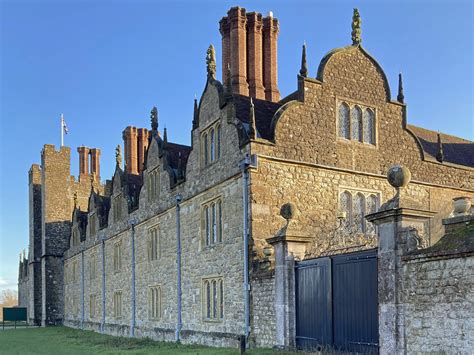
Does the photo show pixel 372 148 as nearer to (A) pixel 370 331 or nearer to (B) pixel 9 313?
(A) pixel 370 331

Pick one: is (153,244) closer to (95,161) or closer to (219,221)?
(219,221)

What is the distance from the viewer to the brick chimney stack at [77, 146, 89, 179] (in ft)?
162

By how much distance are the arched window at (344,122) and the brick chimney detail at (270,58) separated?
24.9 feet

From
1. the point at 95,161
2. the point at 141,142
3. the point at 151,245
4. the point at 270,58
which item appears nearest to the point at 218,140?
the point at 151,245

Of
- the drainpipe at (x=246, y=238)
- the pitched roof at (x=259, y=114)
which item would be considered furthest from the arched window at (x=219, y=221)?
the pitched roof at (x=259, y=114)

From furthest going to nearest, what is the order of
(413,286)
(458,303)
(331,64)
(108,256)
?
(108,256)
(331,64)
(413,286)
(458,303)

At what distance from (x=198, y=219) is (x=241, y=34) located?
9.70m

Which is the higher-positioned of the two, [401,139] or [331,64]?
[331,64]

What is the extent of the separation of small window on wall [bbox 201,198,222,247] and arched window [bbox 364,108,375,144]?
5149mm

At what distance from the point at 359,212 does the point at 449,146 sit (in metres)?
9.62

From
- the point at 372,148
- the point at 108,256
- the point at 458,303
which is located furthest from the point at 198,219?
the point at 108,256

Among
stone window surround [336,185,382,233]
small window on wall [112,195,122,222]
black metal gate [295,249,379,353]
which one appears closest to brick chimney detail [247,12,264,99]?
stone window surround [336,185,382,233]

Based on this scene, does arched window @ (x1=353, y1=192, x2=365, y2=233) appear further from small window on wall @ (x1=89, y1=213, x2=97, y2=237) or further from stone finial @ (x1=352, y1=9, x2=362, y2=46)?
small window on wall @ (x1=89, y1=213, x2=97, y2=237)

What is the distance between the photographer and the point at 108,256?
1193 inches
